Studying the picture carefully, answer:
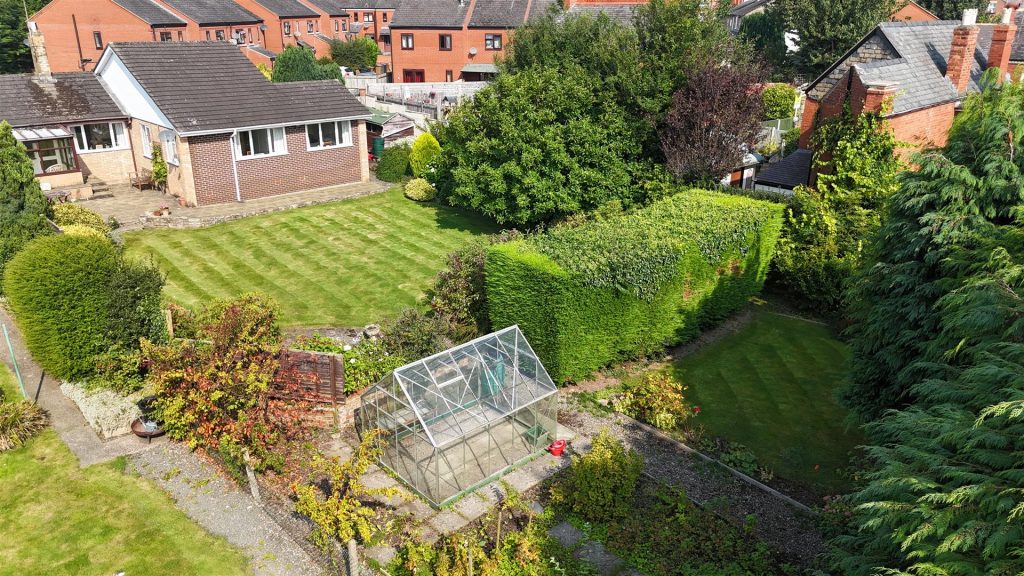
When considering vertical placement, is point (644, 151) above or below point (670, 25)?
below

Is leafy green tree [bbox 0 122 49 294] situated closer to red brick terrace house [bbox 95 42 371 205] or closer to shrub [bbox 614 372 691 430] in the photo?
red brick terrace house [bbox 95 42 371 205]

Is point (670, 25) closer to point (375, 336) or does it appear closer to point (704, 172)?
point (704, 172)

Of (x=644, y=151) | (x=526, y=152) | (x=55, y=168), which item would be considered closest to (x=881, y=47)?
(x=644, y=151)

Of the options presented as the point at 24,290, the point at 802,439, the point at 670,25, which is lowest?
the point at 802,439

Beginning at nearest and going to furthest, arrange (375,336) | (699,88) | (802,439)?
(802,439), (375,336), (699,88)

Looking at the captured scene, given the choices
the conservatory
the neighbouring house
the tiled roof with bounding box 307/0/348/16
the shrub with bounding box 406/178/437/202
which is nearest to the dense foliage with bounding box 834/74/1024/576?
the conservatory

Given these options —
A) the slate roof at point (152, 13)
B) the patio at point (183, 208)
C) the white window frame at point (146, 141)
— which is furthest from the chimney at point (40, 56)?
the slate roof at point (152, 13)
